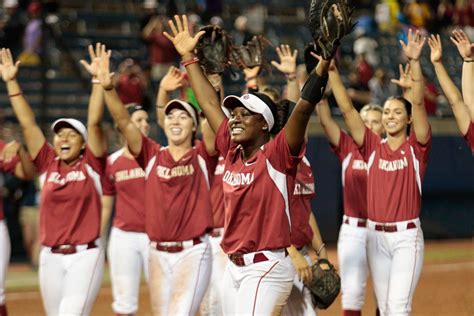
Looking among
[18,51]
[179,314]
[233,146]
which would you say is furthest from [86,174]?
[18,51]

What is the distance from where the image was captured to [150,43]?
1783 cm

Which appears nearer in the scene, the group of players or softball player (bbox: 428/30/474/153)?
the group of players

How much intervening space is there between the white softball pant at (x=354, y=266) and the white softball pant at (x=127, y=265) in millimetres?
1805

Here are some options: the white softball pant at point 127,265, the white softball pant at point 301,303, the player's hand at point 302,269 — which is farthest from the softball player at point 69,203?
the player's hand at point 302,269

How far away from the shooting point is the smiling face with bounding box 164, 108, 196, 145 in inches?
316

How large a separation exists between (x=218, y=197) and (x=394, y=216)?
1629 mm

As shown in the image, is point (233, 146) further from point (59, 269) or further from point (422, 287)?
point (422, 287)

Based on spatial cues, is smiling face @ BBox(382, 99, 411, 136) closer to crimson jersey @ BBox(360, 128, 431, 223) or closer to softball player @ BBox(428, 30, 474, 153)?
crimson jersey @ BBox(360, 128, 431, 223)

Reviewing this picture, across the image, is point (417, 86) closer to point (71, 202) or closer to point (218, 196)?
point (218, 196)

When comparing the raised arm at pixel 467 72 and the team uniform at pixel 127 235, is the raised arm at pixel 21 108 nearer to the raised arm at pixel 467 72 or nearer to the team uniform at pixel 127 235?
the team uniform at pixel 127 235

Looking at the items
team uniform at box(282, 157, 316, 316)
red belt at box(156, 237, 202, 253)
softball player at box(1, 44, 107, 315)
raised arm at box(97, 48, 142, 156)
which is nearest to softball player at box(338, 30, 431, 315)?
team uniform at box(282, 157, 316, 316)

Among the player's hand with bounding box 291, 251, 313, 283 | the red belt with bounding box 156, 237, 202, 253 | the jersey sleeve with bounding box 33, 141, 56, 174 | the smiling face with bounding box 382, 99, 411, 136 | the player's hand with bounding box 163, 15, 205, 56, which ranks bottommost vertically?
the player's hand with bounding box 291, 251, 313, 283

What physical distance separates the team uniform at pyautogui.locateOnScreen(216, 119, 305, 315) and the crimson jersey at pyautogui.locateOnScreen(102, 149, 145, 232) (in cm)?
317

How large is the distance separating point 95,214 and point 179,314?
108cm
